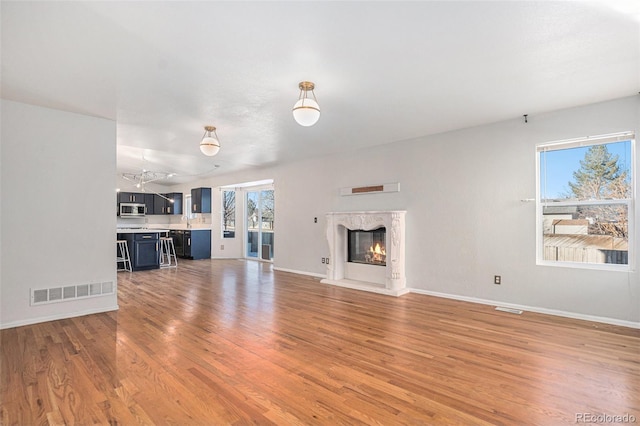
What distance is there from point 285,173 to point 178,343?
4.86 metres

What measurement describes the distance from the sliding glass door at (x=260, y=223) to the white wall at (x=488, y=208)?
3.41 meters

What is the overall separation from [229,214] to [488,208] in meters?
7.35

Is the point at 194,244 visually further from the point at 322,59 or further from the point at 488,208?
the point at 322,59

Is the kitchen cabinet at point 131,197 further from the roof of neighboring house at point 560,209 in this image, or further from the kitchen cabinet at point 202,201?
the roof of neighboring house at point 560,209

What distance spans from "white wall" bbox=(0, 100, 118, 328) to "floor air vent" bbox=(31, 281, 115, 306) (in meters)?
0.05

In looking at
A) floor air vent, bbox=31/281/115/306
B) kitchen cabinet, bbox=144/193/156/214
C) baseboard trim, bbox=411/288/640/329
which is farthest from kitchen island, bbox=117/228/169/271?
baseboard trim, bbox=411/288/640/329

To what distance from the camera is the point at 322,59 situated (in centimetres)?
264

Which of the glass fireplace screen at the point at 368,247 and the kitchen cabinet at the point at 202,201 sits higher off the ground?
the kitchen cabinet at the point at 202,201

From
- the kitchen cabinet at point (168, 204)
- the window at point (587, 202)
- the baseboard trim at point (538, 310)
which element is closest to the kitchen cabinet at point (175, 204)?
the kitchen cabinet at point (168, 204)

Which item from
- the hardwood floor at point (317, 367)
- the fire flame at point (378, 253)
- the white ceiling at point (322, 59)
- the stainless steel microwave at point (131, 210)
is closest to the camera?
the hardwood floor at point (317, 367)

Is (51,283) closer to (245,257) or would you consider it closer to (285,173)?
(285,173)

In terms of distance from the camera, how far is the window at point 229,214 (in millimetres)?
9734

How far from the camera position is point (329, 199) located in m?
6.46

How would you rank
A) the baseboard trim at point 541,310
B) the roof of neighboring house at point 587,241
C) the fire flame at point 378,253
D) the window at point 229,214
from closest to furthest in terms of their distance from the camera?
the baseboard trim at point 541,310
the roof of neighboring house at point 587,241
the fire flame at point 378,253
the window at point 229,214
